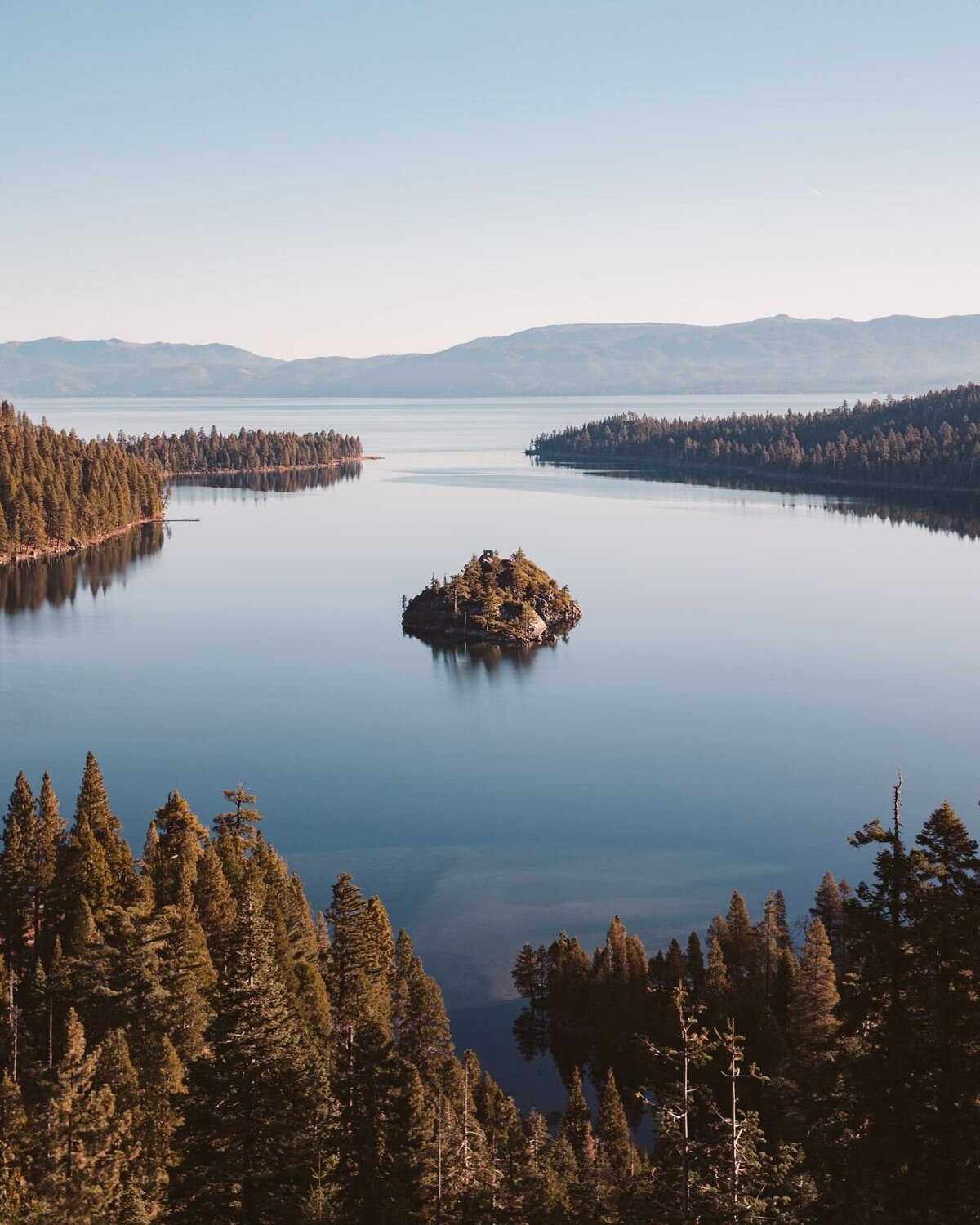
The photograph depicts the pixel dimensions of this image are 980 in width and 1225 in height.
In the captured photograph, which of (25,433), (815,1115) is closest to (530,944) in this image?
(815,1115)

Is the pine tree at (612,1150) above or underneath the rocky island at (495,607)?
underneath

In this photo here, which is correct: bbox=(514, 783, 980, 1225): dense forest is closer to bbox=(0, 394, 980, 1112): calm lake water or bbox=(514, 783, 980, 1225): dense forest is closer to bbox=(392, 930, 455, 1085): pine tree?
bbox=(392, 930, 455, 1085): pine tree

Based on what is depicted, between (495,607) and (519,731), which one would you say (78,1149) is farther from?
(495,607)

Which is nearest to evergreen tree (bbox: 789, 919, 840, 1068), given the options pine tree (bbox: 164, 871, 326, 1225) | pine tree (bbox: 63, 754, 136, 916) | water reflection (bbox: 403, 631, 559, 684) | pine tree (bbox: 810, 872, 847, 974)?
pine tree (bbox: 810, 872, 847, 974)

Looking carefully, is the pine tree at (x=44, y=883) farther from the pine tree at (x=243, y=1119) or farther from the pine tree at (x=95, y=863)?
the pine tree at (x=243, y=1119)

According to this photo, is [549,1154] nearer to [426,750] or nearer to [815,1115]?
[815,1115]

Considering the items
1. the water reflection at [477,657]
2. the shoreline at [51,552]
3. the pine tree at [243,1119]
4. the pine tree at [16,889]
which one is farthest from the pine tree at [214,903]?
the shoreline at [51,552]
